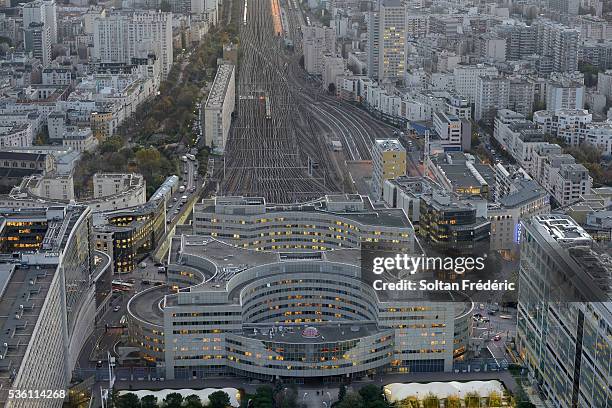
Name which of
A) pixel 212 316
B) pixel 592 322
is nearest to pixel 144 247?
pixel 212 316

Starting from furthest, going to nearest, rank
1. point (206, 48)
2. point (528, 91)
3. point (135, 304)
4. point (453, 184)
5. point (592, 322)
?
point (206, 48) → point (528, 91) → point (453, 184) → point (135, 304) → point (592, 322)

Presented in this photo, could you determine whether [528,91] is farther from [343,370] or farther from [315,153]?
[343,370]

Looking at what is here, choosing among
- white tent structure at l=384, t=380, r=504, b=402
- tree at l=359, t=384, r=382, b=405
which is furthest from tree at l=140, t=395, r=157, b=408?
white tent structure at l=384, t=380, r=504, b=402

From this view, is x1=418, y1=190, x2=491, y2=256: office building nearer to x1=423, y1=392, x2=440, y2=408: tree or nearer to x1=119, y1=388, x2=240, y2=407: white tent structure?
x1=423, y1=392, x2=440, y2=408: tree

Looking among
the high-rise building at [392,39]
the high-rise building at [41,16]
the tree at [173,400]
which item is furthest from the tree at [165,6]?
the tree at [173,400]

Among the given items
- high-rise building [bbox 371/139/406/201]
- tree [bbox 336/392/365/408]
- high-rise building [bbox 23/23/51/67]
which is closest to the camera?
tree [bbox 336/392/365/408]

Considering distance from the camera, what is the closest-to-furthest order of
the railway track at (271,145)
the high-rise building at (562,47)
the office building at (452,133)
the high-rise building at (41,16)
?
the railway track at (271,145)
the office building at (452,133)
the high-rise building at (562,47)
the high-rise building at (41,16)

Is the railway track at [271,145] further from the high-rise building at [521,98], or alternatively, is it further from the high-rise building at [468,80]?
the high-rise building at [521,98]
